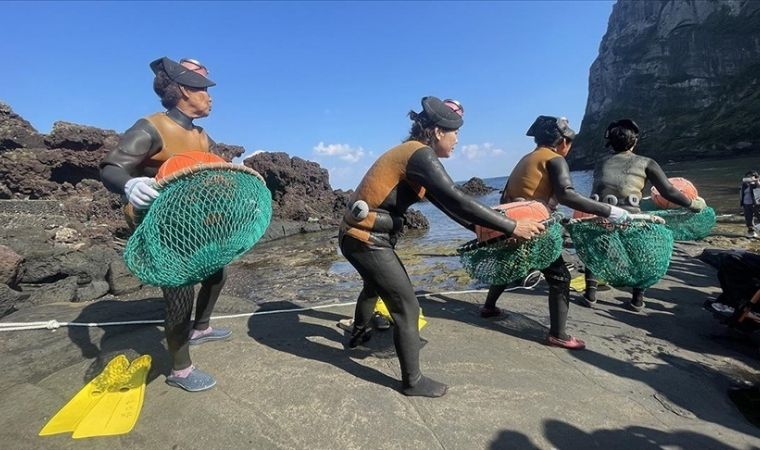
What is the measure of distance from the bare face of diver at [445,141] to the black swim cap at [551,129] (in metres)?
1.47

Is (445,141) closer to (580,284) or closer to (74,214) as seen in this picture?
(580,284)

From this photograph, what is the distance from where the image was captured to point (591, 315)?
501 cm

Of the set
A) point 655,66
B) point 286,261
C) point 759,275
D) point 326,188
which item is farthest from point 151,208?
point 655,66

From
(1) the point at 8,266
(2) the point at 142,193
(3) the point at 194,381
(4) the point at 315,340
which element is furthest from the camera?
(1) the point at 8,266

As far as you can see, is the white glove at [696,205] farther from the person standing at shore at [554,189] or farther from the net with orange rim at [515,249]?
A: the net with orange rim at [515,249]

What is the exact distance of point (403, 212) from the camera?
10.1 feet

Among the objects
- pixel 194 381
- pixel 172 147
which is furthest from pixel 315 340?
pixel 172 147

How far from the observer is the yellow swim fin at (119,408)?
2.47 meters

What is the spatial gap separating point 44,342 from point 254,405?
8.95 ft

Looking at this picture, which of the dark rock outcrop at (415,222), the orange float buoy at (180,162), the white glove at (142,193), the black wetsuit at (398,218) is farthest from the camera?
the dark rock outcrop at (415,222)

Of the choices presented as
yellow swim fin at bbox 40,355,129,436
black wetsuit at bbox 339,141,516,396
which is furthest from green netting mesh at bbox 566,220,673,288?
yellow swim fin at bbox 40,355,129,436

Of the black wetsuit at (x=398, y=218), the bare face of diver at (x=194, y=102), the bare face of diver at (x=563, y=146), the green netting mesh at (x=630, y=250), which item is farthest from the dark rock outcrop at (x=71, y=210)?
the green netting mesh at (x=630, y=250)

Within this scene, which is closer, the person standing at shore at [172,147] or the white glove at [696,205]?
the person standing at shore at [172,147]

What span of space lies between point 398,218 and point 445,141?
70 centimetres
